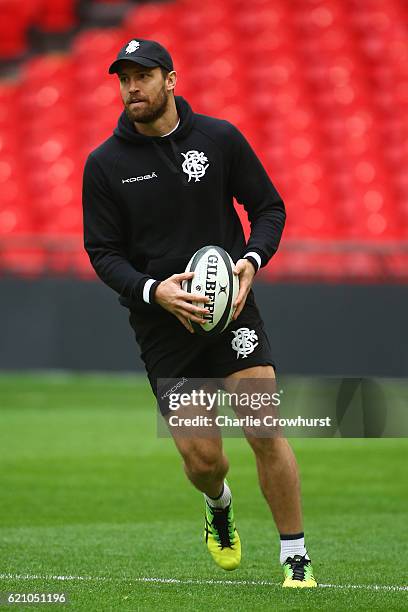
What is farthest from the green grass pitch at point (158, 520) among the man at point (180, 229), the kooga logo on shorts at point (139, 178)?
the kooga logo on shorts at point (139, 178)

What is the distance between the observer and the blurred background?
17000 millimetres

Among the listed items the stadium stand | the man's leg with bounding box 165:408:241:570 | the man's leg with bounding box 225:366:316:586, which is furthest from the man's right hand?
the stadium stand

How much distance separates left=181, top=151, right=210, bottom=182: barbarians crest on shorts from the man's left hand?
435 millimetres

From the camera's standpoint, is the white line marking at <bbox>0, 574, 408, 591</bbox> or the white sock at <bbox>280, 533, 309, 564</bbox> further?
the white line marking at <bbox>0, 574, 408, 591</bbox>

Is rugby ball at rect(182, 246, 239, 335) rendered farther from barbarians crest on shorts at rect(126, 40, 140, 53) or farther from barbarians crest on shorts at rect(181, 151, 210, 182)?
barbarians crest on shorts at rect(126, 40, 140, 53)

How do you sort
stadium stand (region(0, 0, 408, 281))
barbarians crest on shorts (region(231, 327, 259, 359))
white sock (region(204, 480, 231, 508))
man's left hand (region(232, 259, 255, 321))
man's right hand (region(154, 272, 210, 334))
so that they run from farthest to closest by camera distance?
stadium stand (region(0, 0, 408, 281)) → white sock (region(204, 480, 231, 508)) → barbarians crest on shorts (region(231, 327, 259, 359)) → man's left hand (region(232, 259, 255, 321)) → man's right hand (region(154, 272, 210, 334))

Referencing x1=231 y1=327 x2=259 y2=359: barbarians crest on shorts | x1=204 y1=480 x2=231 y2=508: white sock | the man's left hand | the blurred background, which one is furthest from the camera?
the blurred background

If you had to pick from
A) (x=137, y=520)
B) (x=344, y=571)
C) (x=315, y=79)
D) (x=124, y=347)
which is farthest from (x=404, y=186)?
(x=344, y=571)

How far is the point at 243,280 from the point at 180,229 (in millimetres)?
382

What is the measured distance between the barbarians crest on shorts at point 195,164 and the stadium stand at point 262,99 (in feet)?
45.3

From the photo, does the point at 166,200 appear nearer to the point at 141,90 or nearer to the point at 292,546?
the point at 141,90

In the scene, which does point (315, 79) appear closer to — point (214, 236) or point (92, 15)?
point (92, 15)

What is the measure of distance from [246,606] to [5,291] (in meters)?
12.5

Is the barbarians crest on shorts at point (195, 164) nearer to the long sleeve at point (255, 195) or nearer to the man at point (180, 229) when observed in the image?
the man at point (180, 229)
